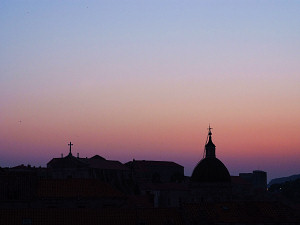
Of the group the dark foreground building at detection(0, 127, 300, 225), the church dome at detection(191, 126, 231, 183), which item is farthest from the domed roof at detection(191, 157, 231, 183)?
the dark foreground building at detection(0, 127, 300, 225)

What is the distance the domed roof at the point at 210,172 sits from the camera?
83938mm

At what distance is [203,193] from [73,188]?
1174 inches

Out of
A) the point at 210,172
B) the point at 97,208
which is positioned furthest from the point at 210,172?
the point at 97,208

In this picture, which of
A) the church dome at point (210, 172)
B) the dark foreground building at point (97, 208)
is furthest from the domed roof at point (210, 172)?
the dark foreground building at point (97, 208)

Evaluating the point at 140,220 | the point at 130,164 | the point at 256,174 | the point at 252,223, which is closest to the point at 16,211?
the point at 140,220

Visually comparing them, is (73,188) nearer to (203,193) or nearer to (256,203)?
(256,203)

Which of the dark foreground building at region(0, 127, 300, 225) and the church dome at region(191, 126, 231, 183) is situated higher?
the church dome at region(191, 126, 231, 183)

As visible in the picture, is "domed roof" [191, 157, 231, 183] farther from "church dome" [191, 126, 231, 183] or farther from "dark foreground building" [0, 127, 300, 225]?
"dark foreground building" [0, 127, 300, 225]

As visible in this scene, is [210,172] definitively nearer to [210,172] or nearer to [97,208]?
[210,172]

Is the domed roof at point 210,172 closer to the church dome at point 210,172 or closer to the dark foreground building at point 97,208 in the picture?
the church dome at point 210,172

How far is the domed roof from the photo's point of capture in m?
83.9

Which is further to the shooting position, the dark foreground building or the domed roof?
the domed roof

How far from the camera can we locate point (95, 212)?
51.8m

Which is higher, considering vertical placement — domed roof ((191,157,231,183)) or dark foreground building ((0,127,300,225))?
domed roof ((191,157,231,183))
